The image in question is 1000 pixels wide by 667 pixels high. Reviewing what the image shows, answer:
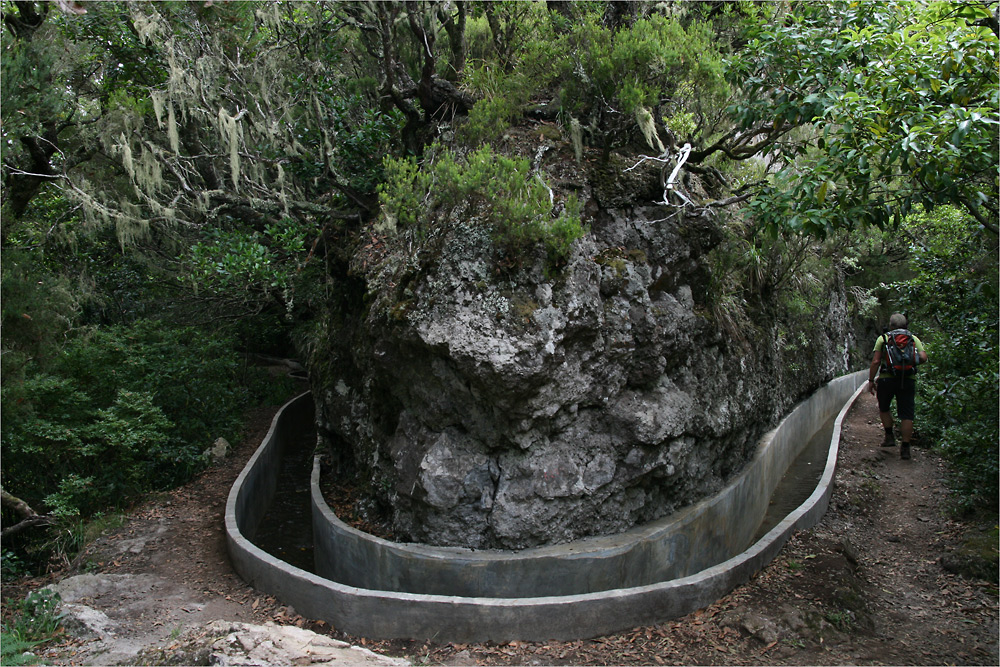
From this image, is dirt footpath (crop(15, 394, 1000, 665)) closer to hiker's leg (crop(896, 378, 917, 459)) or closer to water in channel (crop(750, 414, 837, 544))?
hiker's leg (crop(896, 378, 917, 459))

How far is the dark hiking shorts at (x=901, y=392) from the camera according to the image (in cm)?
897

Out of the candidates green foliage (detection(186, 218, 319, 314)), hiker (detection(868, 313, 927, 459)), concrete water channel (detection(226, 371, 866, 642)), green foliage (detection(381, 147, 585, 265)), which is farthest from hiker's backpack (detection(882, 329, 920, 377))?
green foliage (detection(186, 218, 319, 314))

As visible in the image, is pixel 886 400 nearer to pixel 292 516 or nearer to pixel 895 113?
pixel 895 113

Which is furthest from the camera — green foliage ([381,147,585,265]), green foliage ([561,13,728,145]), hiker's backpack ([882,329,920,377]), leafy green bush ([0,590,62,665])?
hiker's backpack ([882,329,920,377])

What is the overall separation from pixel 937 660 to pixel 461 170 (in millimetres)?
5891

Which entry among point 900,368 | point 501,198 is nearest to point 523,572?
point 501,198

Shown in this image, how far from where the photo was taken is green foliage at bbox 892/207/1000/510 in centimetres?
580

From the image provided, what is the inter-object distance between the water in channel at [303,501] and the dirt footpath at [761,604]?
35.9 inches

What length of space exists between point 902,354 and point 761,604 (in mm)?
4688

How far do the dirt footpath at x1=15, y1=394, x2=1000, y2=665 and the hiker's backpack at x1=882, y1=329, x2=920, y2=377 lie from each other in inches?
58.8

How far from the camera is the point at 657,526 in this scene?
7.00m

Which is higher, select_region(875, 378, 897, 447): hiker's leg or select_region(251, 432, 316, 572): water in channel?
select_region(875, 378, 897, 447): hiker's leg

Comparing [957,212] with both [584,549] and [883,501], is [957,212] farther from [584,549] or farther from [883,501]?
[584,549]

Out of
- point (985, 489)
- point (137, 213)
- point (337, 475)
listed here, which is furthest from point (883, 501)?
point (137, 213)
